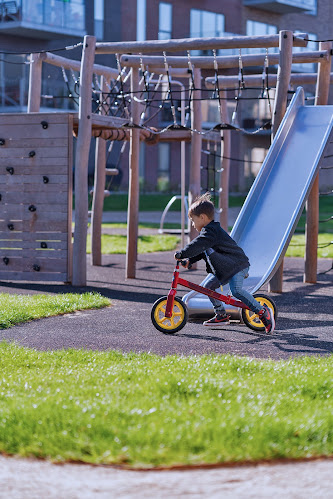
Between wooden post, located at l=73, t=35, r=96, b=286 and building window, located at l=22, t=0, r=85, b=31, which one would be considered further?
building window, located at l=22, t=0, r=85, b=31

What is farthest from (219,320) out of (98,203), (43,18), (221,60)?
(43,18)

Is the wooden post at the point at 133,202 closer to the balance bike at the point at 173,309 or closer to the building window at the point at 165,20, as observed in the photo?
the balance bike at the point at 173,309

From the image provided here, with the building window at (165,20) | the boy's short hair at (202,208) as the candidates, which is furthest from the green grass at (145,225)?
the building window at (165,20)

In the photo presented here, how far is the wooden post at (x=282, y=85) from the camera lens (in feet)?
32.7

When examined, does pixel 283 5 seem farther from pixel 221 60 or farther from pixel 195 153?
pixel 221 60

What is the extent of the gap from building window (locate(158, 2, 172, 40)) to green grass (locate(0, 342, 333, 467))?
37.0 meters

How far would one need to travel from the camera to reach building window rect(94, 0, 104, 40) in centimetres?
3816

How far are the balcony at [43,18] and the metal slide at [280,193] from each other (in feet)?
84.7

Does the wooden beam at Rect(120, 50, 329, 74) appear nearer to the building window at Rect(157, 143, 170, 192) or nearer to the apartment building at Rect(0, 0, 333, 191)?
the apartment building at Rect(0, 0, 333, 191)

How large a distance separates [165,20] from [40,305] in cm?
3484

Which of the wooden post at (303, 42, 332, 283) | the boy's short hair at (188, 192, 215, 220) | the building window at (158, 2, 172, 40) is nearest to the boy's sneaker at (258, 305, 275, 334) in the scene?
the boy's short hair at (188, 192, 215, 220)

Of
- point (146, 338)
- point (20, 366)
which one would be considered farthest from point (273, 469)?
point (146, 338)

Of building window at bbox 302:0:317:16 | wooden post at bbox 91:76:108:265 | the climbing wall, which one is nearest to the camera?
the climbing wall

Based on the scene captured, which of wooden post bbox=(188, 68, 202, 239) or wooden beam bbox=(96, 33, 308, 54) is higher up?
wooden beam bbox=(96, 33, 308, 54)
